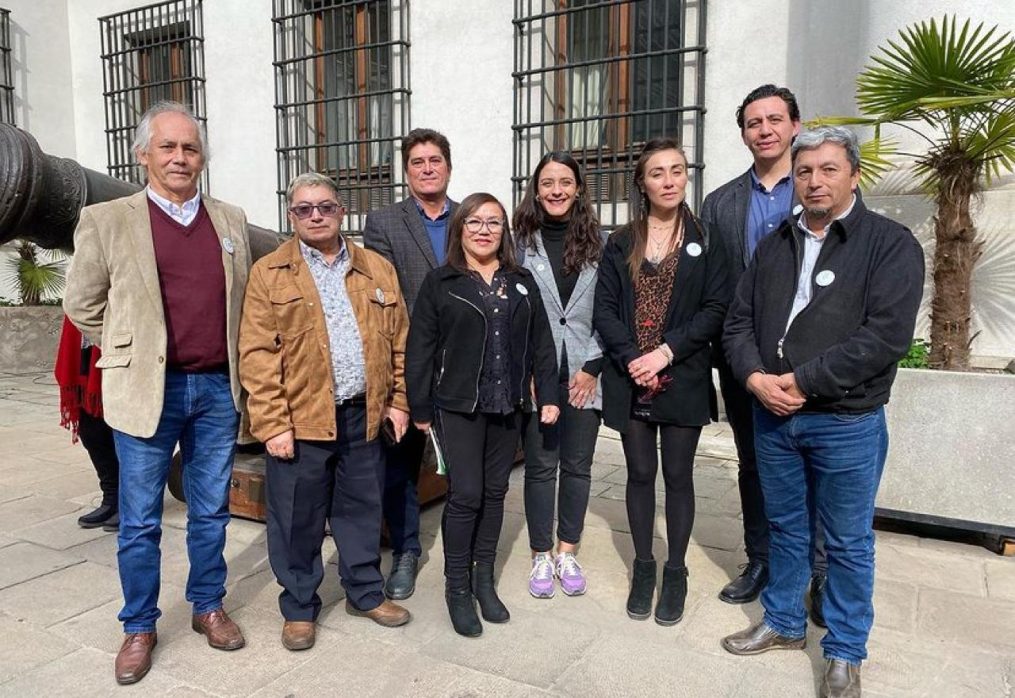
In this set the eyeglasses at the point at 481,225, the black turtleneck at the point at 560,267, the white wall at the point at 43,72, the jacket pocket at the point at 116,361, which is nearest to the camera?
the jacket pocket at the point at 116,361

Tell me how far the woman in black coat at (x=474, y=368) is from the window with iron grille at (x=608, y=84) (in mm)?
4081

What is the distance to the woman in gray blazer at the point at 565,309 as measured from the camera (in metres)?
3.17

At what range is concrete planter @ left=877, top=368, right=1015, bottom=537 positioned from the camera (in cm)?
372

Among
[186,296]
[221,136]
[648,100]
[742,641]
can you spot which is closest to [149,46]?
[221,136]

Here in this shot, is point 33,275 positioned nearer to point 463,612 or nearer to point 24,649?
point 24,649

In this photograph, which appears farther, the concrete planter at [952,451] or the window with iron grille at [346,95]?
the window with iron grille at [346,95]

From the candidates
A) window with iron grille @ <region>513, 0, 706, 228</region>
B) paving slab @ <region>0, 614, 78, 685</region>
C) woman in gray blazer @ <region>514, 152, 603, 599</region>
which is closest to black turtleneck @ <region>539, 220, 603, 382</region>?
woman in gray blazer @ <region>514, 152, 603, 599</region>

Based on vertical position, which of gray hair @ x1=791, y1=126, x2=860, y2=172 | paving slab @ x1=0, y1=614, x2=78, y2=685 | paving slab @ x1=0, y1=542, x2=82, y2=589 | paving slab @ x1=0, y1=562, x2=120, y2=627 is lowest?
paving slab @ x1=0, y1=542, x2=82, y2=589

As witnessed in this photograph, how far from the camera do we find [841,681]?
2.46m

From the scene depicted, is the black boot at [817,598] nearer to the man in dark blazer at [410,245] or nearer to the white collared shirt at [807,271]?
the white collared shirt at [807,271]

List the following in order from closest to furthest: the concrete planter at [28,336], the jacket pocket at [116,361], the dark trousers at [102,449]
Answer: the jacket pocket at [116,361]
the dark trousers at [102,449]
the concrete planter at [28,336]

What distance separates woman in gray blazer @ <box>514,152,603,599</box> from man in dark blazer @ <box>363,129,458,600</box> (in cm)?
42

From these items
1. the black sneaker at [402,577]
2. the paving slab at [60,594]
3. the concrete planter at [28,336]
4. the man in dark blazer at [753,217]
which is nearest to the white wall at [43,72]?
the concrete planter at [28,336]

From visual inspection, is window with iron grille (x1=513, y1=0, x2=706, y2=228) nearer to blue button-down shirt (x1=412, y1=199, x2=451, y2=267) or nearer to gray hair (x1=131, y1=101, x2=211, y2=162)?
blue button-down shirt (x1=412, y1=199, x2=451, y2=267)
